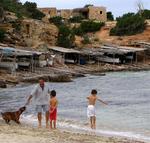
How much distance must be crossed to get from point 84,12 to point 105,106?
214 feet

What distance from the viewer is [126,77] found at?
2125 inches

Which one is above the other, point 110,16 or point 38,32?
point 110,16

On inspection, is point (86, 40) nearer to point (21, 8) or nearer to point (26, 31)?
point (26, 31)

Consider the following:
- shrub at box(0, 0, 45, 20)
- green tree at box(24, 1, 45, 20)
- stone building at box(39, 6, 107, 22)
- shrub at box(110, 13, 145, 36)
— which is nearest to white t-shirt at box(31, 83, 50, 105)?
shrub at box(0, 0, 45, 20)

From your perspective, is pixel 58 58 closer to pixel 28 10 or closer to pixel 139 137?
pixel 28 10

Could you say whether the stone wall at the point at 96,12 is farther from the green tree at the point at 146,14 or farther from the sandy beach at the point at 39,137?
the sandy beach at the point at 39,137

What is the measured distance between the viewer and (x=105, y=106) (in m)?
28.4

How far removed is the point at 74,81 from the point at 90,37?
27.7 metres

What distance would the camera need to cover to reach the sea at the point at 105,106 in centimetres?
1956

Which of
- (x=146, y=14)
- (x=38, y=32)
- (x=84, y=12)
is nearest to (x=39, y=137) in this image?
(x=38, y=32)

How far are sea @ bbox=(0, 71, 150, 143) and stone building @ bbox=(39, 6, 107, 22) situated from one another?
37676mm

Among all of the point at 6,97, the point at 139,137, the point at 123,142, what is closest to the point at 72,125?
the point at 139,137

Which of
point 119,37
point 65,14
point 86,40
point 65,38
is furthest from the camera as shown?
point 65,14

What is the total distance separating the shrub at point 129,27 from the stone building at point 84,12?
39.9ft
